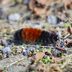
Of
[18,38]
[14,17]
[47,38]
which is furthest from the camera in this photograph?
[14,17]

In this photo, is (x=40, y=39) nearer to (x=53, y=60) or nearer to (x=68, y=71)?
(x=53, y=60)

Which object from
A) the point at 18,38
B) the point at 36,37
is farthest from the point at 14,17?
the point at 36,37

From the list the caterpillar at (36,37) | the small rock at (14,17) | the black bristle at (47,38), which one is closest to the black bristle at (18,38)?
the caterpillar at (36,37)

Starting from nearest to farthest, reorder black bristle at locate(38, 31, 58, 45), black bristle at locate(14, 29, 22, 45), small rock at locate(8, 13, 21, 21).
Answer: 1. black bristle at locate(38, 31, 58, 45)
2. black bristle at locate(14, 29, 22, 45)
3. small rock at locate(8, 13, 21, 21)

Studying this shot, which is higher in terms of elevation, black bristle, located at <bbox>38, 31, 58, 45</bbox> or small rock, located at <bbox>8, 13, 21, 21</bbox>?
small rock, located at <bbox>8, 13, 21, 21</bbox>

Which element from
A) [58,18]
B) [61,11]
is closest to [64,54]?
A: [58,18]

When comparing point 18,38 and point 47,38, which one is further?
point 18,38

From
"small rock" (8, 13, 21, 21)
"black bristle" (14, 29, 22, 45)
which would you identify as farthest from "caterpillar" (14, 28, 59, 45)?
"small rock" (8, 13, 21, 21)

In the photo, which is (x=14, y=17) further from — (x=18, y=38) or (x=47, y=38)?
(x=47, y=38)

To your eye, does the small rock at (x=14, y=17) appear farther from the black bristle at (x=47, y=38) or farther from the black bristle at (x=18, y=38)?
the black bristle at (x=47, y=38)

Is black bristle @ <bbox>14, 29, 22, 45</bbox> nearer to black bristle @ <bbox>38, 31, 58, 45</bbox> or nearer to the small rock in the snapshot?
black bristle @ <bbox>38, 31, 58, 45</bbox>

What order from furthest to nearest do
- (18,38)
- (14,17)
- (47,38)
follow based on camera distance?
(14,17)
(18,38)
(47,38)
